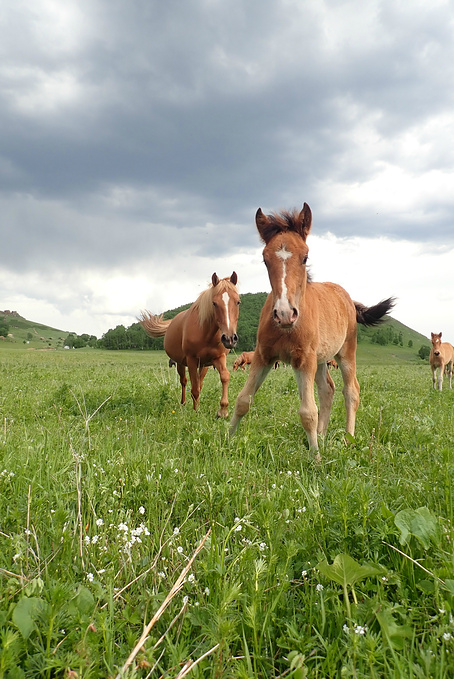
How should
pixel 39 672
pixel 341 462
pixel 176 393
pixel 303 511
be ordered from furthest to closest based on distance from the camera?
pixel 176 393, pixel 341 462, pixel 303 511, pixel 39 672

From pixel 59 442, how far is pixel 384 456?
3726mm

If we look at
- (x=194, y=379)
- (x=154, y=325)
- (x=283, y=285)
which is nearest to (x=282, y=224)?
(x=283, y=285)

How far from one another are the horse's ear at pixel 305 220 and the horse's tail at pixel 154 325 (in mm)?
8772

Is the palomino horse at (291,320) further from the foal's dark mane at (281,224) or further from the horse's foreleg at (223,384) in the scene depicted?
the horse's foreleg at (223,384)

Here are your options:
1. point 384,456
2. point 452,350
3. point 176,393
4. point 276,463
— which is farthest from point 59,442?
point 452,350

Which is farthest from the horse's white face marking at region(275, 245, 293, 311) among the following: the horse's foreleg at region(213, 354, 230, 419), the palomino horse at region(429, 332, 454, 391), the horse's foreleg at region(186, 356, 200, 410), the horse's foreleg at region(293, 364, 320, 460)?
the palomino horse at region(429, 332, 454, 391)

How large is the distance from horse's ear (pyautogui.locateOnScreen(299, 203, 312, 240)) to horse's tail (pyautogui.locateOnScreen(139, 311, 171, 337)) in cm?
877

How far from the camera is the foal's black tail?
7.86m

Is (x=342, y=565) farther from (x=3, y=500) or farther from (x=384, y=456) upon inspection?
(x=384, y=456)

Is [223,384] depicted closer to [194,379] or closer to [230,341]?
[194,379]

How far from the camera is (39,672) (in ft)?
4.90

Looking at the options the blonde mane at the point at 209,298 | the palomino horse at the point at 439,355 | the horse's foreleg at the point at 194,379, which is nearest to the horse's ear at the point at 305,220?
the blonde mane at the point at 209,298

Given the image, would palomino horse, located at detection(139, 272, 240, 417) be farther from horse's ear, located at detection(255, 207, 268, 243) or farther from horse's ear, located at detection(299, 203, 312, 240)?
horse's ear, located at detection(299, 203, 312, 240)

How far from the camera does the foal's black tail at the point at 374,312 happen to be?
310 inches
